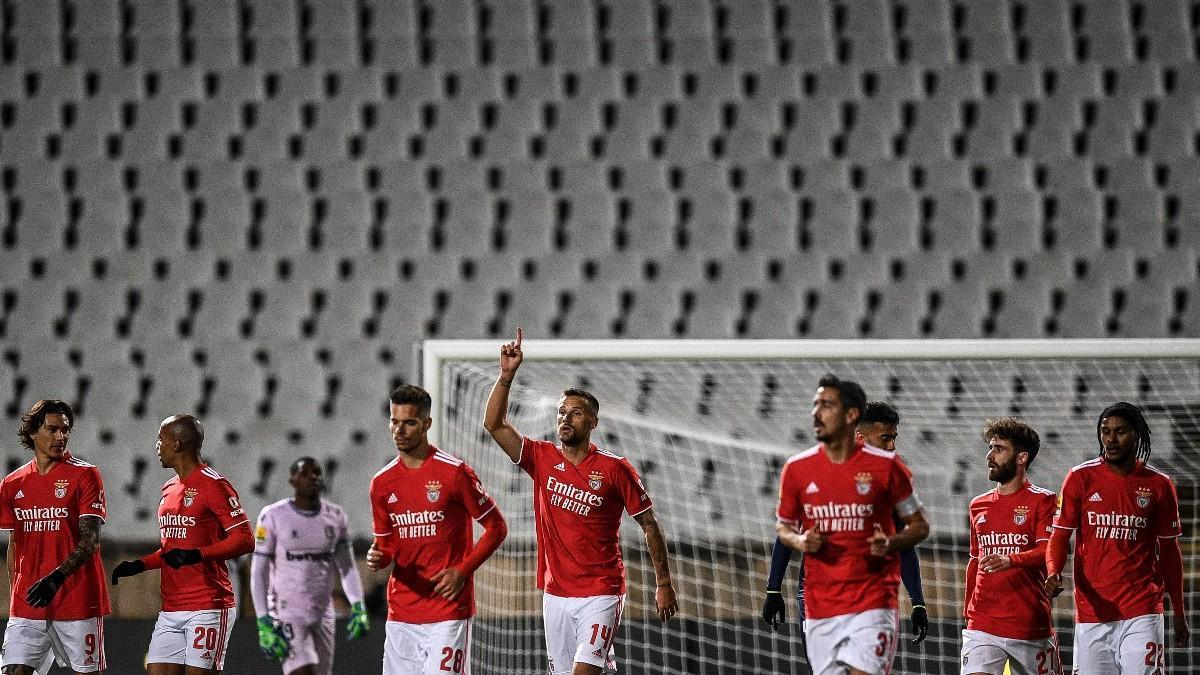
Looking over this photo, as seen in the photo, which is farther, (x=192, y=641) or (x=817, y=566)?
(x=192, y=641)

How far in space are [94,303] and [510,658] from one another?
5591 mm

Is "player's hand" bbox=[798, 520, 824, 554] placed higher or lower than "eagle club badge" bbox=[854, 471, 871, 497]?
lower

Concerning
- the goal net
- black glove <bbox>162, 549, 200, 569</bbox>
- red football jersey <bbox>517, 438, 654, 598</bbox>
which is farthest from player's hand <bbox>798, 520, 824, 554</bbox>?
the goal net

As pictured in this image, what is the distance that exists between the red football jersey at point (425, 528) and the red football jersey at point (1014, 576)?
6.96 ft

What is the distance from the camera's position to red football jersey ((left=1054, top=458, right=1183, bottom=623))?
510 centimetres

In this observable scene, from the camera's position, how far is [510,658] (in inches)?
315

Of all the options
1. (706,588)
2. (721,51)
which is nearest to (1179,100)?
(721,51)

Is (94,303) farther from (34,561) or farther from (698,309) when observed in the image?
(34,561)

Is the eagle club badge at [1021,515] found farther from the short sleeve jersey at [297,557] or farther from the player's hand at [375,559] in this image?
the short sleeve jersey at [297,557]

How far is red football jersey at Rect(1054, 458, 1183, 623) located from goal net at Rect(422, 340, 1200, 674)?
1775 millimetres

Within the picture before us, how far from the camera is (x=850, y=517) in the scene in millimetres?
4418

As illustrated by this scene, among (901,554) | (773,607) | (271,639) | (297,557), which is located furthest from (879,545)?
(297,557)

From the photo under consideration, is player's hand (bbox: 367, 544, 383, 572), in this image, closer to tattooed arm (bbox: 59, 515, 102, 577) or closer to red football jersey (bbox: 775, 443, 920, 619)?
tattooed arm (bbox: 59, 515, 102, 577)

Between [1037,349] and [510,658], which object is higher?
[1037,349]
